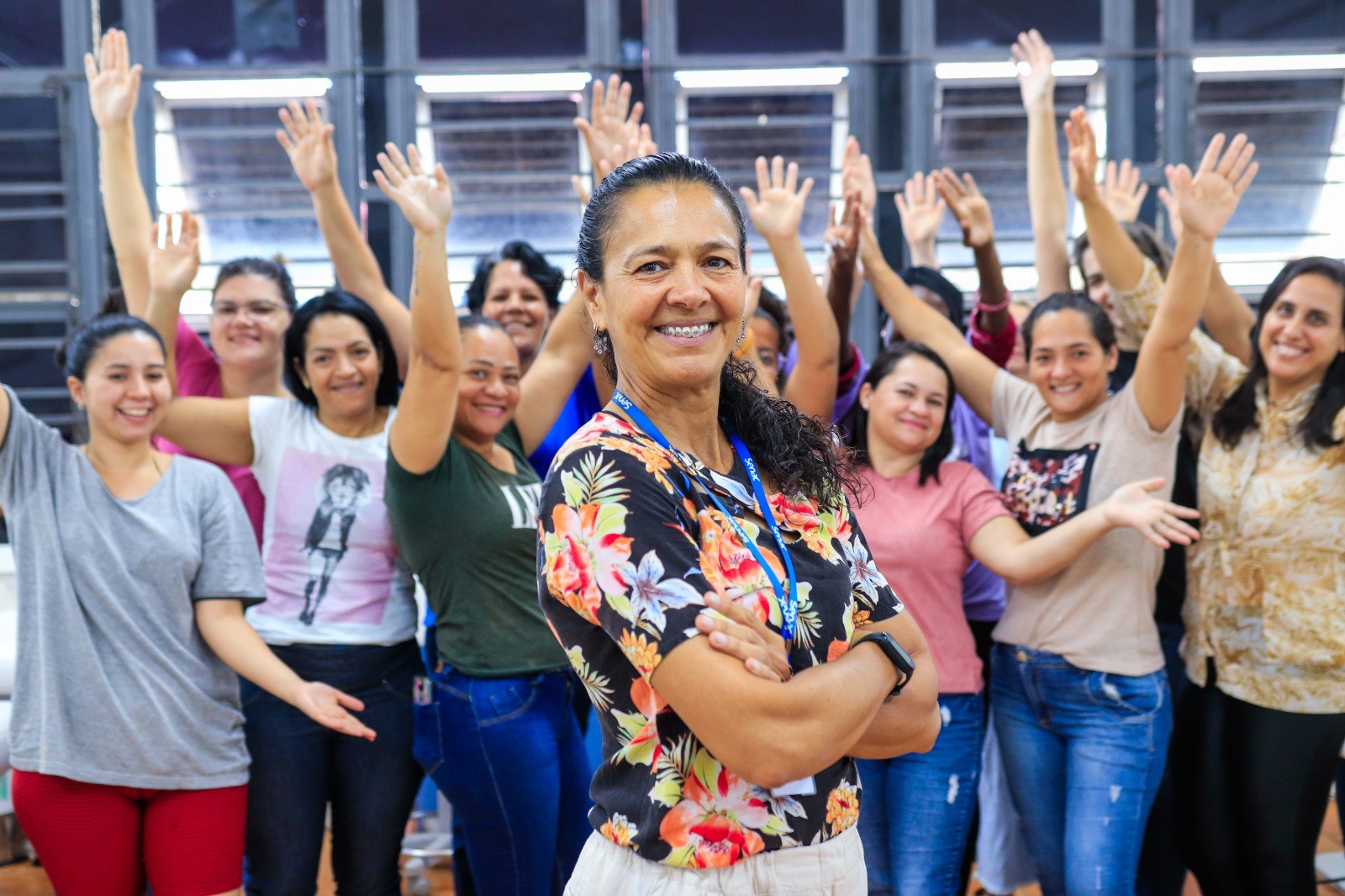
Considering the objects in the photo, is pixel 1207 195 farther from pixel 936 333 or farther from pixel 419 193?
pixel 419 193

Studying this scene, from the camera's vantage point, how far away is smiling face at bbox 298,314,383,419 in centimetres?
229

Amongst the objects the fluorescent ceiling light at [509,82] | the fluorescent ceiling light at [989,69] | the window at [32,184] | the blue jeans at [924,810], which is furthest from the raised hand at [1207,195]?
the window at [32,184]

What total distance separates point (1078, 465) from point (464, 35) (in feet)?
10.6

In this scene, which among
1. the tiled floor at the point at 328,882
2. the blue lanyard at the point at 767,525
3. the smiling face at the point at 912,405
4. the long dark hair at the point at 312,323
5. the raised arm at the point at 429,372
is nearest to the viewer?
the blue lanyard at the point at 767,525

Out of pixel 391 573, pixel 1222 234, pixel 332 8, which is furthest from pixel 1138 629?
pixel 332 8

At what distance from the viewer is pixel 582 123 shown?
2326mm

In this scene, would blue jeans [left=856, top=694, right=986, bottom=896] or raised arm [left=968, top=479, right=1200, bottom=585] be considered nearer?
raised arm [left=968, top=479, right=1200, bottom=585]

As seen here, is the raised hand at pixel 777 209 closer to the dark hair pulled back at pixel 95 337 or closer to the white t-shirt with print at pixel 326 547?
the white t-shirt with print at pixel 326 547

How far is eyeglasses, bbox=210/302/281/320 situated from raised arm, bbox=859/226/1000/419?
4.57 feet

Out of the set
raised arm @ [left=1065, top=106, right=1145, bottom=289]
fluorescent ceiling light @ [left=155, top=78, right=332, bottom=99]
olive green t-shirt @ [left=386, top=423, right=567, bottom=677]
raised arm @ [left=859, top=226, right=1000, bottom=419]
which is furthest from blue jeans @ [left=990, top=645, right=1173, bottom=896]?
fluorescent ceiling light @ [left=155, top=78, right=332, bottom=99]

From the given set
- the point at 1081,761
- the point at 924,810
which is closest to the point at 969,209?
the point at 1081,761

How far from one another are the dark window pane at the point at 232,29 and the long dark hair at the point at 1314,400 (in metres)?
3.64

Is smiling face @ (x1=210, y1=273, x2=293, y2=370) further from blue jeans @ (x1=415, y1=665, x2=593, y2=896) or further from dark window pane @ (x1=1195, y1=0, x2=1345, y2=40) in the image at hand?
dark window pane @ (x1=1195, y1=0, x2=1345, y2=40)

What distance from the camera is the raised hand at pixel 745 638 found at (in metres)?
0.98
